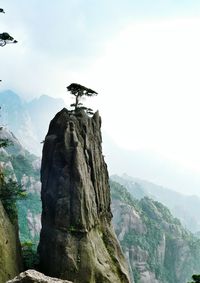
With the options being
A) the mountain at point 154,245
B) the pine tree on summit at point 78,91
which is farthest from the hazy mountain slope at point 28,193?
the pine tree on summit at point 78,91

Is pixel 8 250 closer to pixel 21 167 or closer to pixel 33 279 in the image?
pixel 33 279

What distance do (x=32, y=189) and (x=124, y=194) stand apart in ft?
163

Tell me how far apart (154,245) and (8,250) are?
13719 centimetres

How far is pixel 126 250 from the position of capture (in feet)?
513

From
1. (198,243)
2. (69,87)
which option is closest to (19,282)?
(69,87)

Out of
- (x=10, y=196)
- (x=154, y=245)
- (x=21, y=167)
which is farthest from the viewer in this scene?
(x=21, y=167)

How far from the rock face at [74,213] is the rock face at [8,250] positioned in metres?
2.88

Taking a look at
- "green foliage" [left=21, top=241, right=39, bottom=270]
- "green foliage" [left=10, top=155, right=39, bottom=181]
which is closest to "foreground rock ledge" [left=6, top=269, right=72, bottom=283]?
"green foliage" [left=21, top=241, right=39, bottom=270]

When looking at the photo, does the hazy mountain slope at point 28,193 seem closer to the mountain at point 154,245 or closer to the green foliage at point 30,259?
the mountain at point 154,245

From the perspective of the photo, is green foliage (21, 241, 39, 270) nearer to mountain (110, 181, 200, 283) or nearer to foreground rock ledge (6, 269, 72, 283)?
foreground rock ledge (6, 269, 72, 283)

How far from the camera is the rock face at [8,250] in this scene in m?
35.2

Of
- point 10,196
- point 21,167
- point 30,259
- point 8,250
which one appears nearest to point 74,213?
point 30,259

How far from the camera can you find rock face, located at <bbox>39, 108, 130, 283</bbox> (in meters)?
39.8

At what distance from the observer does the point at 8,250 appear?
37375mm
